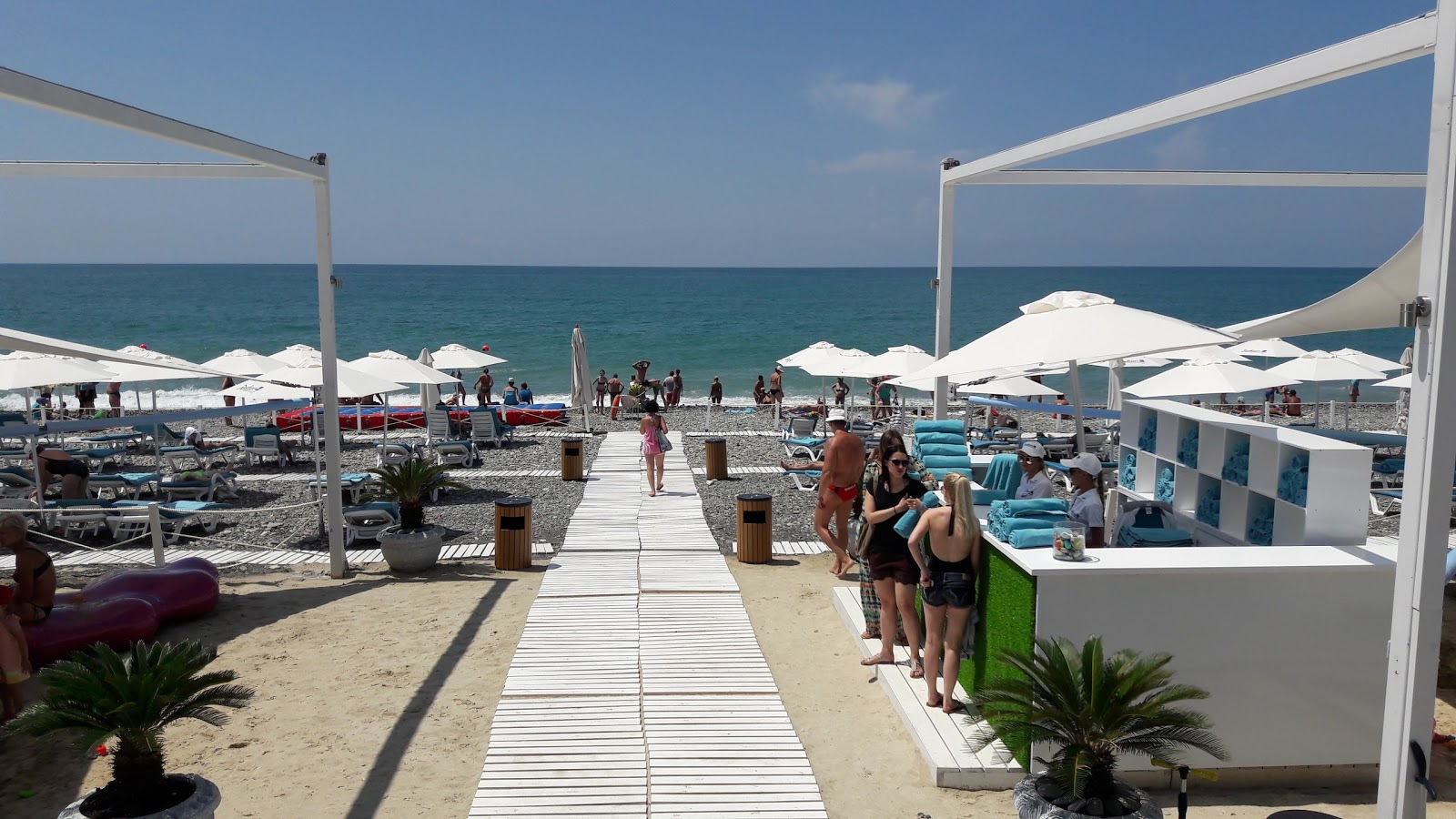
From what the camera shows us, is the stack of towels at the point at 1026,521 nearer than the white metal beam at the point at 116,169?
Yes

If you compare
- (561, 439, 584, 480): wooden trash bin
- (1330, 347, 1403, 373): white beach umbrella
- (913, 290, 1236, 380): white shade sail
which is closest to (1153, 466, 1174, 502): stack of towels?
(913, 290, 1236, 380): white shade sail

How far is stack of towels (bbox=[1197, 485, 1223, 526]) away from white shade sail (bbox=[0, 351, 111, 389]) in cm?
1191

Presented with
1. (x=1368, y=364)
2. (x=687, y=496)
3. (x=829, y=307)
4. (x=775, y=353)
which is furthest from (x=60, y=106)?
(x=829, y=307)

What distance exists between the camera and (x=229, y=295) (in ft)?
315

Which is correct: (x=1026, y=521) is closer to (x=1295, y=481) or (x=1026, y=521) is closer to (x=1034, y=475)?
(x=1295, y=481)

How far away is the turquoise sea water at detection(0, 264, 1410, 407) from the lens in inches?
2141

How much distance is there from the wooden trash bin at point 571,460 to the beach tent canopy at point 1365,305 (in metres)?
9.29

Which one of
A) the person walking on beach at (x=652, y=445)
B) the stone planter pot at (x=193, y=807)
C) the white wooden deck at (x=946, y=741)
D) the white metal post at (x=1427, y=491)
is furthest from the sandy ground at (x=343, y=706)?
the person walking on beach at (x=652, y=445)

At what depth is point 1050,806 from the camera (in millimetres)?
3988

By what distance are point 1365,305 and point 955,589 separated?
2827 mm

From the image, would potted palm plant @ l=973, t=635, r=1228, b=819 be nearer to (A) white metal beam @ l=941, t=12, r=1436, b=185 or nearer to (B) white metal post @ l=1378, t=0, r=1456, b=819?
(B) white metal post @ l=1378, t=0, r=1456, b=819

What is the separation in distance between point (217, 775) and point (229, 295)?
4016 inches

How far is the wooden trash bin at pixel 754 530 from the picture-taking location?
9.57 m

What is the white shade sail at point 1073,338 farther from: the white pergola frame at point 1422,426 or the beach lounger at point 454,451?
the beach lounger at point 454,451
